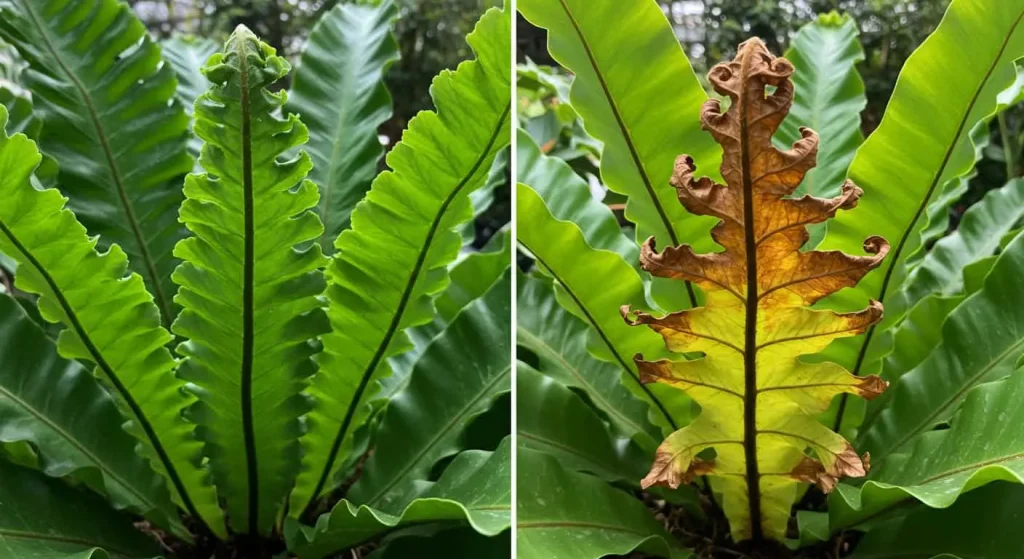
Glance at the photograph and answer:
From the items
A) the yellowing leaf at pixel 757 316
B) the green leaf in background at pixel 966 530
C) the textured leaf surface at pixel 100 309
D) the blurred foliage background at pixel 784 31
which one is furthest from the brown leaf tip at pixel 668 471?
the blurred foliage background at pixel 784 31

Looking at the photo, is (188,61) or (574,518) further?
(188,61)

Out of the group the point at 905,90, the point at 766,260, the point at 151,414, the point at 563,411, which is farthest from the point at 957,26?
the point at 151,414

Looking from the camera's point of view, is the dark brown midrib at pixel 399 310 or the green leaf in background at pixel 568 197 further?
the green leaf in background at pixel 568 197

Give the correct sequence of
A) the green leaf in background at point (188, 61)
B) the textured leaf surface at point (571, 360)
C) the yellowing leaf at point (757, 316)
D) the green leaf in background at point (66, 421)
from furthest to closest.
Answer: the green leaf in background at point (188, 61), the textured leaf surface at point (571, 360), the green leaf in background at point (66, 421), the yellowing leaf at point (757, 316)

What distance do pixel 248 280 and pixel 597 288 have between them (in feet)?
0.59

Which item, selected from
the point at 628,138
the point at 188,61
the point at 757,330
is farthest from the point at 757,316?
the point at 188,61

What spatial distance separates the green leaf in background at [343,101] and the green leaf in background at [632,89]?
7.2 inches

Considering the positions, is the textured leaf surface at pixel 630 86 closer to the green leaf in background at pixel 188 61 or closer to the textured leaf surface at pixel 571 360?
the textured leaf surface at pixel 571 360

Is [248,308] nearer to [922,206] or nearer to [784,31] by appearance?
[922,206]

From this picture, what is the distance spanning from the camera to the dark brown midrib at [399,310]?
35 centimetres

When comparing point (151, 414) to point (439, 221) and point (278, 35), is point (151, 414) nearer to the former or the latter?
point (439, 221)

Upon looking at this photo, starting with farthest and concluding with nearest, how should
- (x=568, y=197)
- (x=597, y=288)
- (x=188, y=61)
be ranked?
(x=188, y=61)
(x=568, y=197)
(x=597, y=288)

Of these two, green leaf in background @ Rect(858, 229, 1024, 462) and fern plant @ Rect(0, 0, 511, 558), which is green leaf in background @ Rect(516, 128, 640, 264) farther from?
green leaf in background @ Rect(858, 229, 1024, 462)

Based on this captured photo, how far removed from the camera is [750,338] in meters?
0.34
